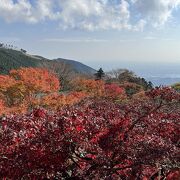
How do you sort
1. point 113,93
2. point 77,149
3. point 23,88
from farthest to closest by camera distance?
1. point 113,93
2. point 23,88
3. point 77,149

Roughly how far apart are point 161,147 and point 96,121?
4.85ft

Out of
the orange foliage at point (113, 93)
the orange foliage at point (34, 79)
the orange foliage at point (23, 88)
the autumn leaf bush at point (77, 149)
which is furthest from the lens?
the orange foliage at point (113, 93)

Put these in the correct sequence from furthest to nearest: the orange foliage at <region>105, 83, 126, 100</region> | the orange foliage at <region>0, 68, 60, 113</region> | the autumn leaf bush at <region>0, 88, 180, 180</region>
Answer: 1. the orange foliage at <region>105, 83, 126, 100</region>
2. the orange foliage at <region>0, 68, 60, 113</region>
3. the autumn leaf bush at <region>0, 88, 180, 180</region>

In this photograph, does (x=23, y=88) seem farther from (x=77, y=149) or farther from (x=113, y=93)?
(x=77, y=149)

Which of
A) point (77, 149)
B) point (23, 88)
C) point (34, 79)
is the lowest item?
point (23, 88)

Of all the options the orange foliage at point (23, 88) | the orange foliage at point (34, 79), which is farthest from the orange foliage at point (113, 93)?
the orange foliage at point (23, 88)

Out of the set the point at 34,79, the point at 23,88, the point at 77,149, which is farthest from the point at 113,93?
the point at 77,149

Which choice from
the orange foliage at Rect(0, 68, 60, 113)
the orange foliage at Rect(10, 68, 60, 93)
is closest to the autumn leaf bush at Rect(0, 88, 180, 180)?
the orange foliage at Rect(0, 68, 60, 113)

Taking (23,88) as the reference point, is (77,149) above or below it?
above

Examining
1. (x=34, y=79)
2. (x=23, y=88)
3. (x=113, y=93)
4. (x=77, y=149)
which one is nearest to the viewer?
(x=77, y=149)

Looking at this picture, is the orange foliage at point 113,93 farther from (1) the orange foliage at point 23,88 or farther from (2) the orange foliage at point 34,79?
(1) the orange foliage at point 23,88

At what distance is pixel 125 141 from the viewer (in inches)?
308

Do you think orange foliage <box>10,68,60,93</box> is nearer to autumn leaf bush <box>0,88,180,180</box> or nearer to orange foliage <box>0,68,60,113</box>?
orange foliage <box>0,68,60,113</box>

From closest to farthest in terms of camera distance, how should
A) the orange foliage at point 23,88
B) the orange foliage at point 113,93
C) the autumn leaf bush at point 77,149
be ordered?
the autumn leaf bush at point 77,149 < the orange foliage at point 23,88 < the orange foliage at point 113,93
